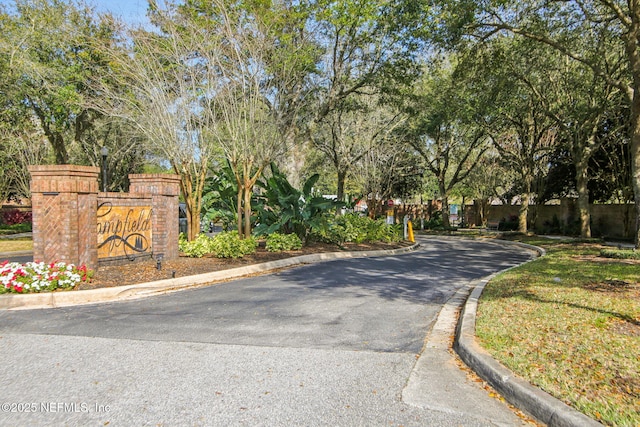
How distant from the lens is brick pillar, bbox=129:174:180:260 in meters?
11.6

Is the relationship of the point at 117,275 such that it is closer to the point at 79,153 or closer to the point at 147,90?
the point at 147,90

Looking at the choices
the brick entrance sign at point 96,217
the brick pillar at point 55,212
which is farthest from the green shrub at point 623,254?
the brick pillar at point 55,212

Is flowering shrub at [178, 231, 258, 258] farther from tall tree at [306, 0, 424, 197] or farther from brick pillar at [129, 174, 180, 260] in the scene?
tall tree at [306, 0, 424, 197]

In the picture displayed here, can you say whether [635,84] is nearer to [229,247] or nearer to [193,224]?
[229,247]

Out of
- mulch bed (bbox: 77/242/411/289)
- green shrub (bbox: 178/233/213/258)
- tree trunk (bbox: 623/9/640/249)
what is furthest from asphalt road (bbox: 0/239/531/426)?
tree trunk (bbox: 623/9/640/249)

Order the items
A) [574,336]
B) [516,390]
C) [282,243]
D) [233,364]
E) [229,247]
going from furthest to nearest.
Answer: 1. [282,243]
2. [229,247]
3. [574,336]
4. [233,364]
5. [516,390]

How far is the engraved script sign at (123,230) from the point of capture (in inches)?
409

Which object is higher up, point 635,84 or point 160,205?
point 635,84

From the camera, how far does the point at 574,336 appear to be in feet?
16.6

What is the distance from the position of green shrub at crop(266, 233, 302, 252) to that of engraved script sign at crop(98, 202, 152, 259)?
401 cm

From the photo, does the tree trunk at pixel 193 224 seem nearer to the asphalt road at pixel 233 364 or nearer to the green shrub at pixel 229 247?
the green shrub at pixel 229 247

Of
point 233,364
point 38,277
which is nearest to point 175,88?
point 38,277

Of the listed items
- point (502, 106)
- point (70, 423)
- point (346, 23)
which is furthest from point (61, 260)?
point (502, 106)

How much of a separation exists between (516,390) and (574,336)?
172cm
